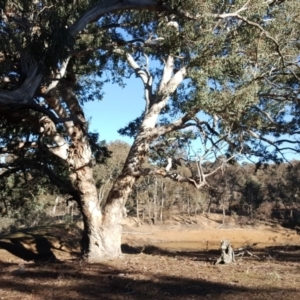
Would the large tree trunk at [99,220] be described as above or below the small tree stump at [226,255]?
above

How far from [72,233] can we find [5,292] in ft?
42.4

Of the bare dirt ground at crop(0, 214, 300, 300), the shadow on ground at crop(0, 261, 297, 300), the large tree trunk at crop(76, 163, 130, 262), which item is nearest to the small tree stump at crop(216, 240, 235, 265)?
the bare dirt ground at crop(0, 214, 300, 300)

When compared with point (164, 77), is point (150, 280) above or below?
below

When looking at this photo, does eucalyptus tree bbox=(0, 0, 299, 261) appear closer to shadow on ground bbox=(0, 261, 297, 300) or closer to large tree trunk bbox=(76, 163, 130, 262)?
large tree trunk bbox=(76, 163, 130, 262)

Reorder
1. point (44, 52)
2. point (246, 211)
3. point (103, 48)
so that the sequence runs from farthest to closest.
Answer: point (246, 211) → point (103, 48) → point (44, 52)

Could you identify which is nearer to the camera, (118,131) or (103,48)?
(103,48)

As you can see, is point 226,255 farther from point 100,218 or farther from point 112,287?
point 112,287

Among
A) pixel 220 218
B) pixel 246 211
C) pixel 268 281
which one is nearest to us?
pixel 268 281

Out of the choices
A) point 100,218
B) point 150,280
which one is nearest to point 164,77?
point 100,218

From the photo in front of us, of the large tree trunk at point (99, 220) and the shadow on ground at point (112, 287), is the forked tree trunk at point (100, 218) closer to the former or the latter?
the large tree trunk at point (99, 220)

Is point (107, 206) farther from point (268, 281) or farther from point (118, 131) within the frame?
point (268, 281)

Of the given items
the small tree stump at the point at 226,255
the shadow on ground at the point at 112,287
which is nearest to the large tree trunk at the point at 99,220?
the shadow on ground at the point at 112,287

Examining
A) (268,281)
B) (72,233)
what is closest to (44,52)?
(268,281)

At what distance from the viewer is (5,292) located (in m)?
6.58
